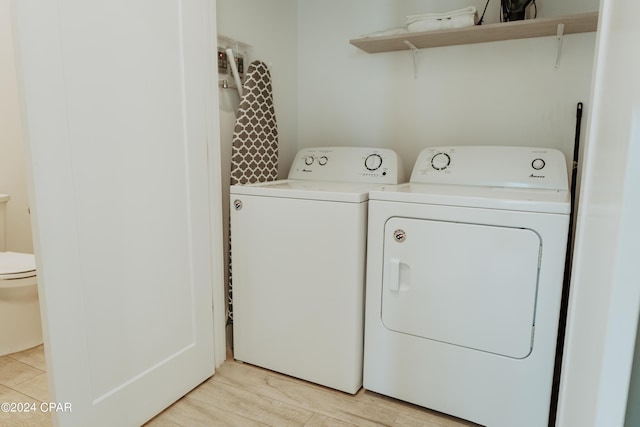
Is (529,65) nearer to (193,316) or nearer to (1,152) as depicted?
(193,316)

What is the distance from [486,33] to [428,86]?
389 mm

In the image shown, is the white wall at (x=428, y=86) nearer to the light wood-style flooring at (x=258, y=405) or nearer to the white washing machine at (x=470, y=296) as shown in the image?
the white washing machine at (x=470, y=296)

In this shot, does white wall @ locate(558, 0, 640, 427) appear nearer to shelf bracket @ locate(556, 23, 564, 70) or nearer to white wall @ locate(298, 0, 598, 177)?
shelf bracket @ locate(556, 23, 564, 70)

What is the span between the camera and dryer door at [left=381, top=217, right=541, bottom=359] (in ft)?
4.43

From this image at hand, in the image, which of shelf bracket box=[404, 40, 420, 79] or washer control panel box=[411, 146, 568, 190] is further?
shelf bracket box=[404, 40, 420, 79]

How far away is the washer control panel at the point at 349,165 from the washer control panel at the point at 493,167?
0.13 m

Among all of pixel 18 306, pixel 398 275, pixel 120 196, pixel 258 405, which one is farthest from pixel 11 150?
pixel 398 275

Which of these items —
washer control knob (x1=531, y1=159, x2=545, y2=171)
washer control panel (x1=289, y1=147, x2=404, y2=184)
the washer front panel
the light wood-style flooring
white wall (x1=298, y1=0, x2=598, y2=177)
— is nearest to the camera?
the light wood-style flooring

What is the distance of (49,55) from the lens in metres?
1.08

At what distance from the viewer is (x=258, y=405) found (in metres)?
1.60

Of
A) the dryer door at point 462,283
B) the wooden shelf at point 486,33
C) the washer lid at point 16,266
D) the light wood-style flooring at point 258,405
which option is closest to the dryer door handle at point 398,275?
the dryer door at point 462,283

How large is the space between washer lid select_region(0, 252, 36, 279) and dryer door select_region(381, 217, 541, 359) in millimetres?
1664

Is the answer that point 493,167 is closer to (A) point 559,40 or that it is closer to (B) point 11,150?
(A) point 559,40

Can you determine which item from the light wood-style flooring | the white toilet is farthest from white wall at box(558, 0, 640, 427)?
the white toilet
